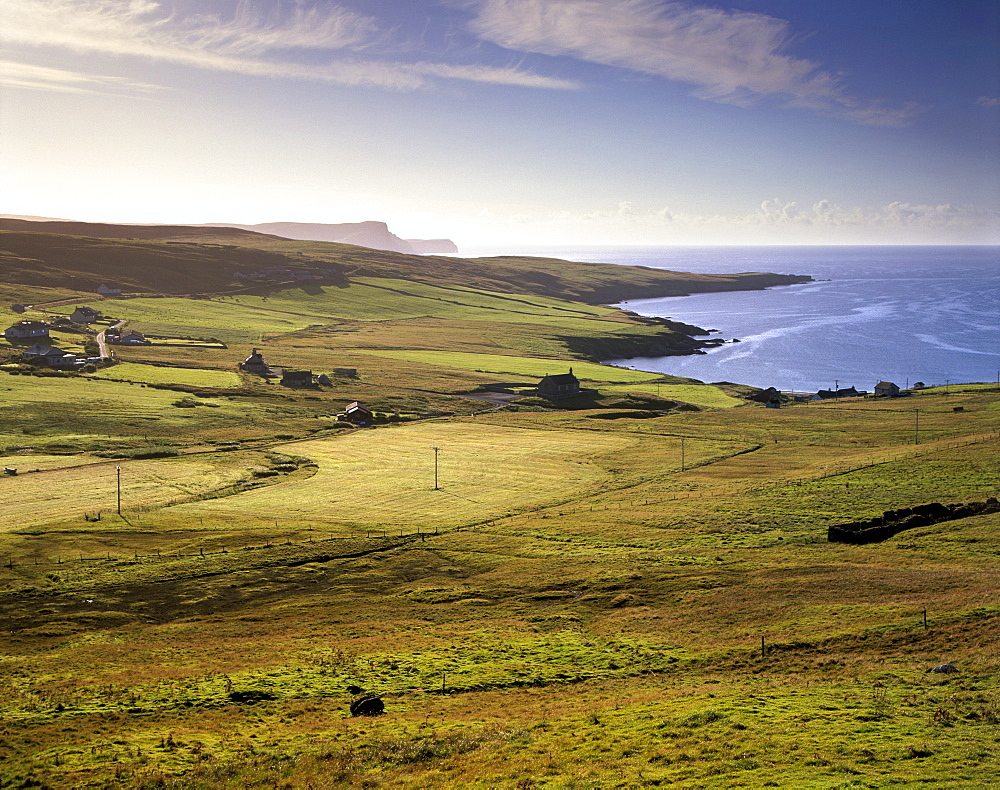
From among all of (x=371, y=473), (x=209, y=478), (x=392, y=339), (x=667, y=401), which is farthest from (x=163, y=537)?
(x=392, y=339)

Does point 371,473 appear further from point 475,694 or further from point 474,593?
point 475,694

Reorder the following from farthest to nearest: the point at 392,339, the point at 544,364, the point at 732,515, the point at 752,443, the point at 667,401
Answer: the point at 392,339, the point at 544,364, the point at 667,401, the point at 752,443, the point at 732,515

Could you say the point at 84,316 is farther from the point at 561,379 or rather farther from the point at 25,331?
the point at 561,379

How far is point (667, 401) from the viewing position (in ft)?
406

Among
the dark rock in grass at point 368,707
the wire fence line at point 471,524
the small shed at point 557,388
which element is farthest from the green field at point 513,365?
the dark rock in grass at point 368,707

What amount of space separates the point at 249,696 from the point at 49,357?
104 m

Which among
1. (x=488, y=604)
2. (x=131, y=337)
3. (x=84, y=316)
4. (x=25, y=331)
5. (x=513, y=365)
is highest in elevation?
(x=84, y=316)

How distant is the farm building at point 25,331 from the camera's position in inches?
5271

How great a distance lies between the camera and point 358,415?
342ft

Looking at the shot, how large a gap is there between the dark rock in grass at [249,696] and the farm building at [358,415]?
69828 mm

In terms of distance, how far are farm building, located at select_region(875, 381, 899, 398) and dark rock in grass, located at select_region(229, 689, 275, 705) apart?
115m

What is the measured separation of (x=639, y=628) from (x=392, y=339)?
139984 millimetres

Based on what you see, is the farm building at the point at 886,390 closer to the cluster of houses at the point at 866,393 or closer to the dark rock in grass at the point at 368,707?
the cluster of houses at the point at 866,393

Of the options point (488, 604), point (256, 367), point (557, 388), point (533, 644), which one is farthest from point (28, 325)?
point (533, 644)
